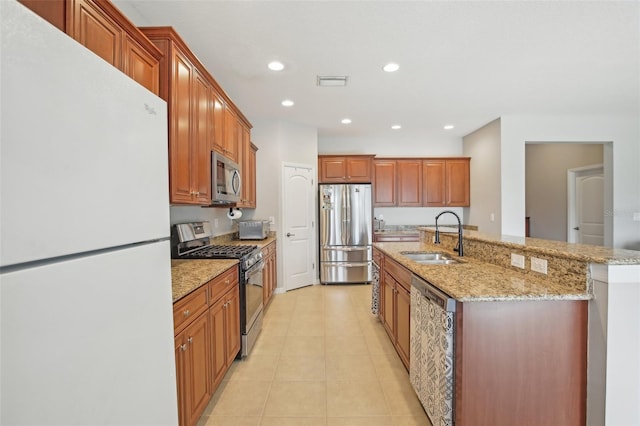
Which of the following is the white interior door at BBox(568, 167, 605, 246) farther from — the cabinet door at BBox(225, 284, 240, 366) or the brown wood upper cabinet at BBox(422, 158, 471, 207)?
the cabinet door at BBox(225, 284, 240, 366)

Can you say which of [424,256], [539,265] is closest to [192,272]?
[424,256]

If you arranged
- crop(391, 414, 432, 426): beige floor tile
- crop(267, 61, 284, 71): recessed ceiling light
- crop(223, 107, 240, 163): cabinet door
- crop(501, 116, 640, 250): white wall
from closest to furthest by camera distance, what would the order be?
crop(391, 414, 432, 426): beige floor tile
crop(267, 61, 284, 71): recessed ceiling light
crop(223, 107, 240, 163): cabinet door
crop(501, 116, 640, 250): white wall

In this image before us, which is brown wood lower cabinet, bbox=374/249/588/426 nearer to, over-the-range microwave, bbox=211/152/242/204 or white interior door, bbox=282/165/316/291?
over-the-range microwave, bbox=211/152/242/204

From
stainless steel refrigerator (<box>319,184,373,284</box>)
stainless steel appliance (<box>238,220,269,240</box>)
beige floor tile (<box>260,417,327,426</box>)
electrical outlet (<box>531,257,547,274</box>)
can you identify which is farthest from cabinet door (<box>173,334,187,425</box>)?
stainless steel refrigerator (<box>319,184,373,284</box>)

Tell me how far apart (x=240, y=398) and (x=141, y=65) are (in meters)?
2.22

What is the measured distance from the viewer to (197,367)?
5.14 feet

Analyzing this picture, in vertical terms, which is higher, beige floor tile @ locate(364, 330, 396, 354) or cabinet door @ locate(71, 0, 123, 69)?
cabinet door @ locate(71, 0, 123, 69)

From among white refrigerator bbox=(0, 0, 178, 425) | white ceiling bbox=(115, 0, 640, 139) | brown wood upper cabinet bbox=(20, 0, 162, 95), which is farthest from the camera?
white ceiling bbox=(115, 0, 640, 139)

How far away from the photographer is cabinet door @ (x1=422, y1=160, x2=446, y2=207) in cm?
534

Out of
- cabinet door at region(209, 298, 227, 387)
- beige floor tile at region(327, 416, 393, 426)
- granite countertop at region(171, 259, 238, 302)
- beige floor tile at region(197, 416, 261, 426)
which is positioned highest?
granite countertop at region(171, 259, 238, 302)

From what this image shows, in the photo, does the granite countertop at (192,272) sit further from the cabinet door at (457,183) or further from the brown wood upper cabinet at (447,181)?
the cabinet door at (457,183)

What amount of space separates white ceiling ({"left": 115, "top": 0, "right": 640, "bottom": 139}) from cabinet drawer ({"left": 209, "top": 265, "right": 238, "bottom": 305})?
1917mm

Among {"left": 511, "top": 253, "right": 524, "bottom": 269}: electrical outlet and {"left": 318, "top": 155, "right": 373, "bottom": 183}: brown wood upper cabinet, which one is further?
{"left": 318, "top": 155, "right": 373, "bottom": 183}: brown wood upper cabinet

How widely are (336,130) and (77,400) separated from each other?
4.85m
